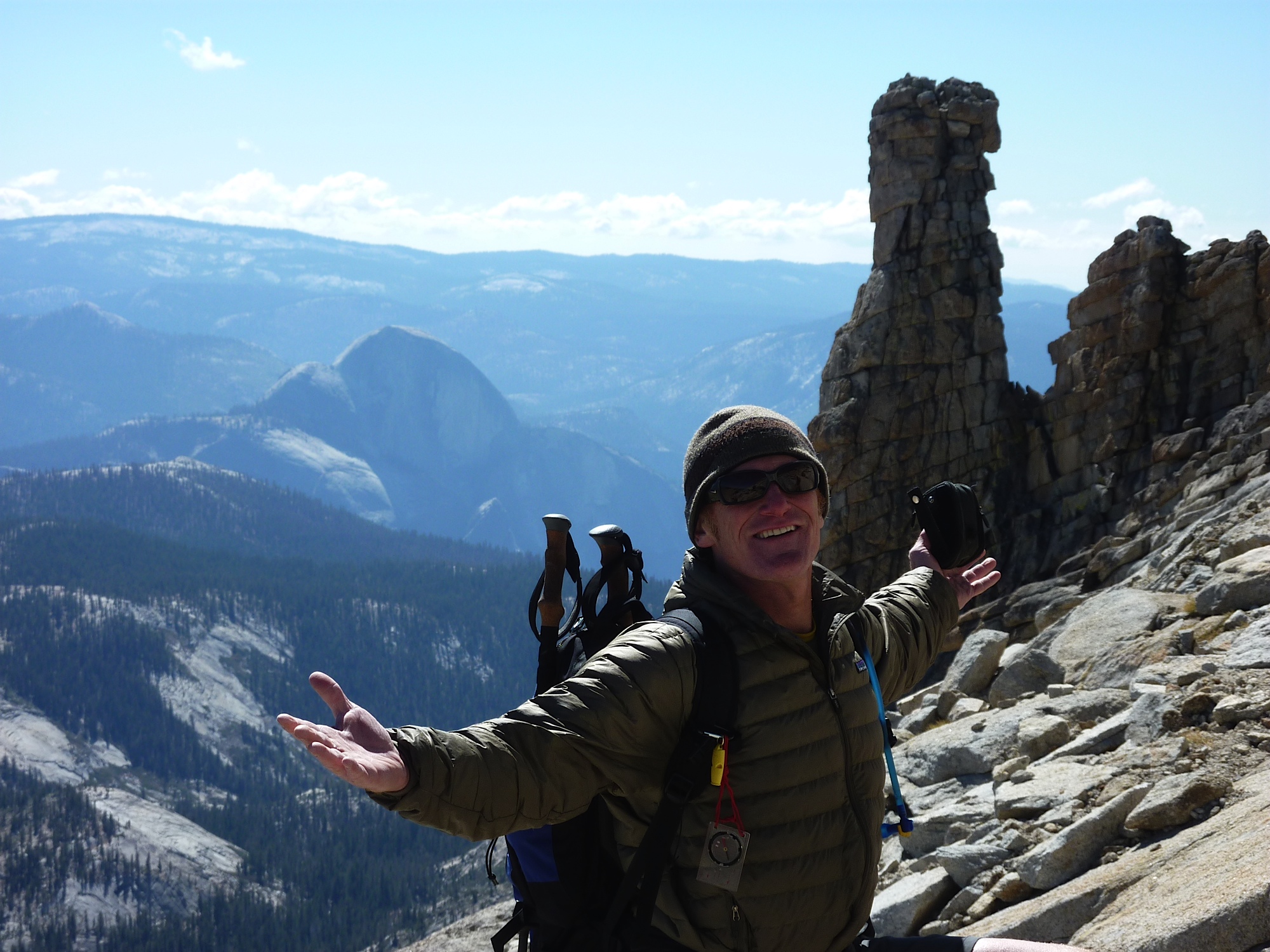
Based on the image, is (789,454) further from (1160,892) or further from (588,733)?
(1160,892)

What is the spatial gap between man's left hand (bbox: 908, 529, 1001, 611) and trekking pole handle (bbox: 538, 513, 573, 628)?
1941mm

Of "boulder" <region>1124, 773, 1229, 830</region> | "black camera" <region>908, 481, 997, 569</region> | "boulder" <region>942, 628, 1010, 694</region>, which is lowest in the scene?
"boulder" <region>942, 628, 1010, 694</region>

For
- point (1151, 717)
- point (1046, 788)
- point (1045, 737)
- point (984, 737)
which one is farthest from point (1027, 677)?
point (1046, 788)

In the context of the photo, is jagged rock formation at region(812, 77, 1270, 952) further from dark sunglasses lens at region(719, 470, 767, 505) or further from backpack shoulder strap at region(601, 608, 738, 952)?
dark sunglasses lens at region(719, 470, 767, 505)

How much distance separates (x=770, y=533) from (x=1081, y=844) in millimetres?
4603

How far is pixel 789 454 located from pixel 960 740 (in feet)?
27.4

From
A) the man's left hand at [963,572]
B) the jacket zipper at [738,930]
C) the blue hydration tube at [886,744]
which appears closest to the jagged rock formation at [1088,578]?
the blue hydration tube at [886,744]

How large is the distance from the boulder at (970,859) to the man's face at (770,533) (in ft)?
16.5

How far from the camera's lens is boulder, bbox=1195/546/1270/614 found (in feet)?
38.6

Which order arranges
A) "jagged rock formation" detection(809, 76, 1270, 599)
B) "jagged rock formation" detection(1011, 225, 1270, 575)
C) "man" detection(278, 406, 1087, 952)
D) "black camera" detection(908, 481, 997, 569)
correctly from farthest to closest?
"jagged rock formation" detection(809, 76, 1270, 599), "jagged rock formation" detection(1011, 225, 1270, 575), "black camera" detection(908, 481, 997, 569), "man" detection(278, 406, 1087, 952)

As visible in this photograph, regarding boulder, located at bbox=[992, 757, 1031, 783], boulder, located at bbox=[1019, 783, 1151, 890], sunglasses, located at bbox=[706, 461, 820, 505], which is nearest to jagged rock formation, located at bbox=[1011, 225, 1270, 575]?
boulder, located at bbox=[992, 757, 1031, 783]

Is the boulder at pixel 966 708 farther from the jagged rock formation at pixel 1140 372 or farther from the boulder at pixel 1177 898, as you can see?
the jagged rock formation at pixel 1140 372

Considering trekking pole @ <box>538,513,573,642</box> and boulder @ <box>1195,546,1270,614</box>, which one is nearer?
trekking pole @ <box>538,513,573,642</box>

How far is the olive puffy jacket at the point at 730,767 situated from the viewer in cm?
403
